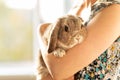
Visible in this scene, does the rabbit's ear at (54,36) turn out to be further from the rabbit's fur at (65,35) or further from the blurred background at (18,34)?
the blurred background at (18,34)

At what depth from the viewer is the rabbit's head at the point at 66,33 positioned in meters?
1.16

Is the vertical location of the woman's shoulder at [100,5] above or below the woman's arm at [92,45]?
above

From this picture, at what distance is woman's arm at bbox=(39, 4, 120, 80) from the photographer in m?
1.13

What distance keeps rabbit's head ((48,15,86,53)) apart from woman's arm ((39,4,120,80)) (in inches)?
1.2

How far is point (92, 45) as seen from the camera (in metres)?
1.13

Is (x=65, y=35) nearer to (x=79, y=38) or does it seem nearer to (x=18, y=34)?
(x=79, y=38)

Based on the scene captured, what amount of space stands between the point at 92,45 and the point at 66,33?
125mm

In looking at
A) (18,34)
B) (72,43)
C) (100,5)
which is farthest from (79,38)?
(18,34)

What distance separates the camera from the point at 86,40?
3.74 ft

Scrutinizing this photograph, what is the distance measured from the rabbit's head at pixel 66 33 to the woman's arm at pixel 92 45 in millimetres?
30

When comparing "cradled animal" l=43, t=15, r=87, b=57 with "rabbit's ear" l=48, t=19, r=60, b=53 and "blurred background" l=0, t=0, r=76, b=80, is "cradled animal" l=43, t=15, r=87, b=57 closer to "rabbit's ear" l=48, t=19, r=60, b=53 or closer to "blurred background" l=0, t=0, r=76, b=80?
"rabbit's ear" l=48, t=19, r=60, b=53

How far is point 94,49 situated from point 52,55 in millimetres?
188

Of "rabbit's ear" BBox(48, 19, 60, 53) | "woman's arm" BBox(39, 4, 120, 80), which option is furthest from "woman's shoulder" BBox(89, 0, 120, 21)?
"rabbit's ear" BBox(48, 19, 60, 53)

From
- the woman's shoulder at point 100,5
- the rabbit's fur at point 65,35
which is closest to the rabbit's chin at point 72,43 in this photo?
the rabbit's fur at point 65,35
